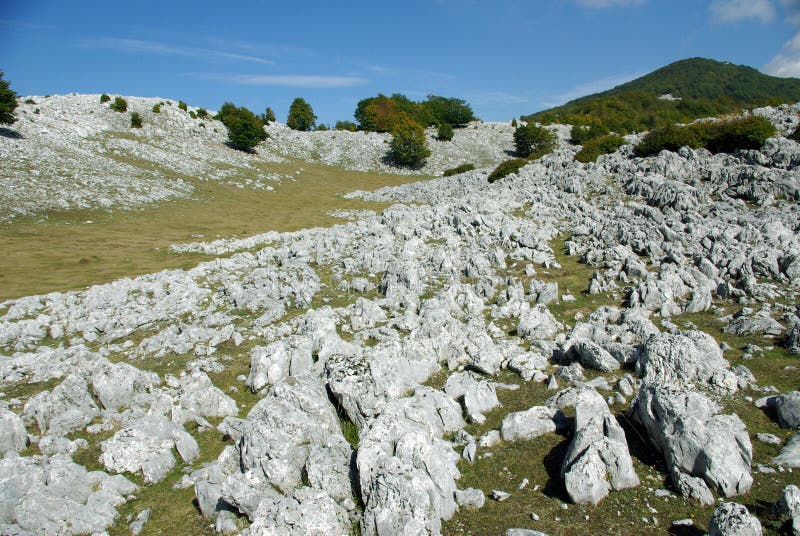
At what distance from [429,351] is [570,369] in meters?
4.20

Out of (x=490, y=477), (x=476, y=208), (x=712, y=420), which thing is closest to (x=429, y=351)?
(x=490, y=477)

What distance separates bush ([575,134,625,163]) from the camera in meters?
43.1

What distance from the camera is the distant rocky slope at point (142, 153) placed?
46750 millimetres

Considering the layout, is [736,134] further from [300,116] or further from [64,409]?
[300,116]

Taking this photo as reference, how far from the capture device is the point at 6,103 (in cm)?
5556

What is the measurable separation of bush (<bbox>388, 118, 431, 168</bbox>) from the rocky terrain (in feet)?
196

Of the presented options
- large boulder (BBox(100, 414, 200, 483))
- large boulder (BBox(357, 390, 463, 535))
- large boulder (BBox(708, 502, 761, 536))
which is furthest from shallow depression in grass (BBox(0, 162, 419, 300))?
large boulder (BBox(708, 502, 761, 536))

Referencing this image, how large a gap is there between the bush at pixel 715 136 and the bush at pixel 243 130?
64.5m

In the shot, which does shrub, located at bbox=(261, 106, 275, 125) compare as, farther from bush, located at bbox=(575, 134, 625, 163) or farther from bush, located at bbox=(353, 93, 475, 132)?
bush, located at bbox=(575, 134, 625, 163)

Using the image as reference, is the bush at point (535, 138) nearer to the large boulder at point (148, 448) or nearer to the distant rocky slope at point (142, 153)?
the distant rocky slope at point (142, 153)

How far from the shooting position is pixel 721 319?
15.8 metres

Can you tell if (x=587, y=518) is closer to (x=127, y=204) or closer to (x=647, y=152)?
(x=647, y=152)

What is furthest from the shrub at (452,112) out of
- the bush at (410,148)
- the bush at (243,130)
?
the bush at (243,130)

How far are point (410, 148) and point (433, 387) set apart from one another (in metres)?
75.6
